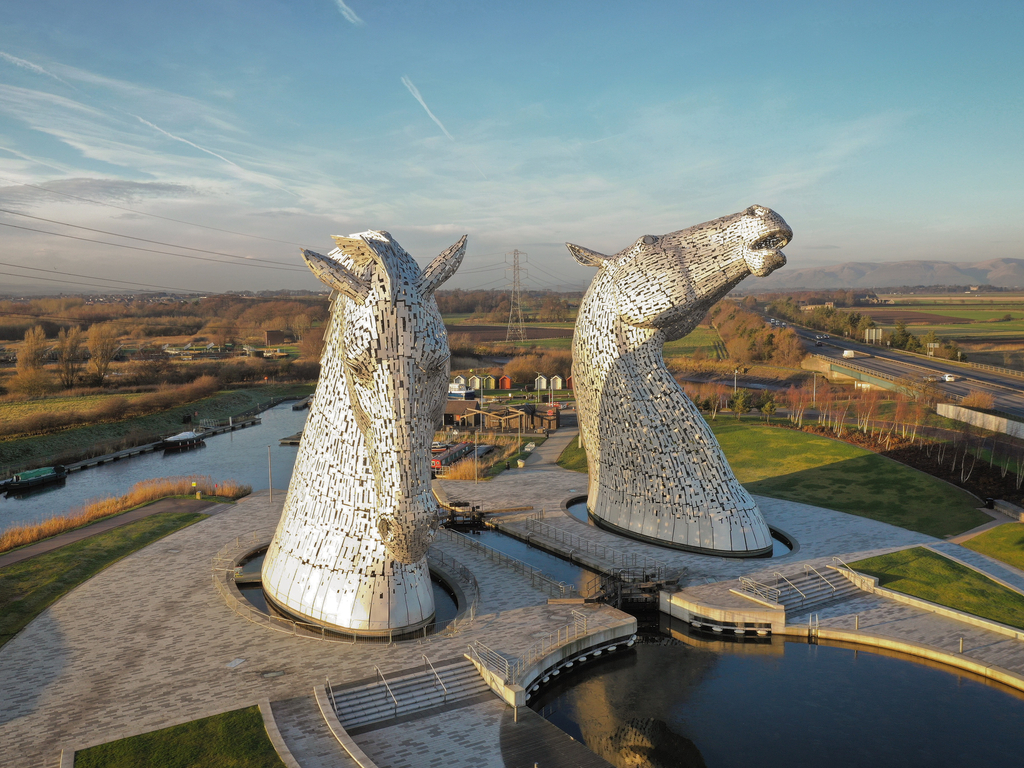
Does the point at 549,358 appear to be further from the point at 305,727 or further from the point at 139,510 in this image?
the point at 305,727

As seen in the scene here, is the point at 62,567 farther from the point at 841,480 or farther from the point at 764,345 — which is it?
the point at 764,345

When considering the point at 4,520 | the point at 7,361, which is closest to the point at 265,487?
the point at 4,520

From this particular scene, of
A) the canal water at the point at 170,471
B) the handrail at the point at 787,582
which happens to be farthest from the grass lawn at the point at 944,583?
the canal water at the point at 170,471

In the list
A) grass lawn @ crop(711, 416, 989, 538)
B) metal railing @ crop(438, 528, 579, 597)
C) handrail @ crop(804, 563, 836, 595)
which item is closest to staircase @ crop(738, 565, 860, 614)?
handrail @ crop(804, 563, 836, 595)

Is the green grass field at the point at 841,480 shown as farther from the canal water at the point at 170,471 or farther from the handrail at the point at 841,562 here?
the canal water at the point at 170,471

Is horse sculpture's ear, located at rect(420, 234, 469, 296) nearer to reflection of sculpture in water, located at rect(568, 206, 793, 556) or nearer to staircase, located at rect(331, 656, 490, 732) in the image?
staircase, located at rect(331, 656, 490, 732)
